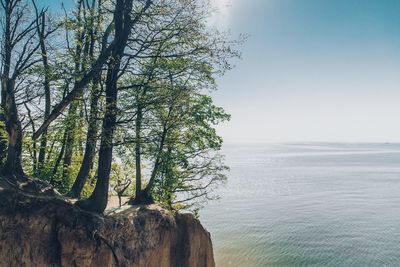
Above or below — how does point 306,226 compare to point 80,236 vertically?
below

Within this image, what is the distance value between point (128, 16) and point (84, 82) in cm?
338

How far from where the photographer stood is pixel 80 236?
1095cm

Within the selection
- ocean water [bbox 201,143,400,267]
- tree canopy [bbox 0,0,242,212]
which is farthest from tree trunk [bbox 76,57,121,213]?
ocean water [bbox 201,143,400,267]

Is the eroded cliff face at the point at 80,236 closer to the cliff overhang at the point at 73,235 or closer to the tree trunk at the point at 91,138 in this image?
the cliff overhang at the point at 73,235

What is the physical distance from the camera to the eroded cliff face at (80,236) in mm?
9797

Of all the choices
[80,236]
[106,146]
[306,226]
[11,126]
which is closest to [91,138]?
[106,146]

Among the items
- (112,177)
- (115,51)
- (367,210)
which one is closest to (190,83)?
(115,51)

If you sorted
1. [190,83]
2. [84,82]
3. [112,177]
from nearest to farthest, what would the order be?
[84,82] → [190,83] → [112,177]

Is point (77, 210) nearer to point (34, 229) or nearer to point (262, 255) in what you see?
point (34, 229)

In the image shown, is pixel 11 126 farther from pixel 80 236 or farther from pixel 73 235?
pixel 80 236

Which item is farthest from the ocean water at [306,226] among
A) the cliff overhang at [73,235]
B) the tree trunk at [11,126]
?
the tree trunk at [11,126]

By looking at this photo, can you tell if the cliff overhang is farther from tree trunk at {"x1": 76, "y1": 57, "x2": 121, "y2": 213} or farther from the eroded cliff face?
tree trunk at {"x1": 76, "y1": 57, "x2": 121, "y2": 213}

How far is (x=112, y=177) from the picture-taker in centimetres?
2450

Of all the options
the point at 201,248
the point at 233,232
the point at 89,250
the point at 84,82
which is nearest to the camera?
the point at 89,250
